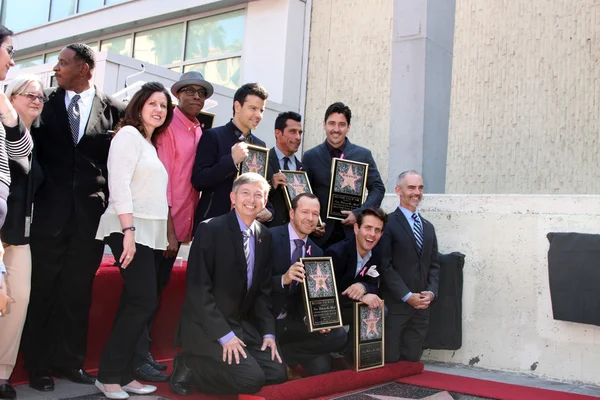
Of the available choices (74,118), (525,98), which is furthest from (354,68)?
(74,118)

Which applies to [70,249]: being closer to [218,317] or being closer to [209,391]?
[218,317]

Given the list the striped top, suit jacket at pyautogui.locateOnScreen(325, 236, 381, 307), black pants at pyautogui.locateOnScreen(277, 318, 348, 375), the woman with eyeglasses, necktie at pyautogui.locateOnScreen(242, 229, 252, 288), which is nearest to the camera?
the striped top

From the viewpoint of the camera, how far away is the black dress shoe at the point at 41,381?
354 cm

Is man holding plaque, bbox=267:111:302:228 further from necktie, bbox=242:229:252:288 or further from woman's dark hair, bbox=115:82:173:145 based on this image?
woman's dark hair, bbox=115:82:173:145

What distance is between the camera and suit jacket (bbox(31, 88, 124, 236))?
11.7ft

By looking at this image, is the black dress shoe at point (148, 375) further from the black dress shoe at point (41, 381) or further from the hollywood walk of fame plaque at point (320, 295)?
the hollywood walk of fame plaque at point (320, 295)

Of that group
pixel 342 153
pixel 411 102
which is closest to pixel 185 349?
pixel 342 153

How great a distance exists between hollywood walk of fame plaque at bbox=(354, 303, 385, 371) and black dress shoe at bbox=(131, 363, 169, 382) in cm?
134

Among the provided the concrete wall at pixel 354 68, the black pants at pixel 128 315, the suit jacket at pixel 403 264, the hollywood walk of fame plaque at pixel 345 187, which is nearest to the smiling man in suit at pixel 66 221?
the black pants at pixel 128 315

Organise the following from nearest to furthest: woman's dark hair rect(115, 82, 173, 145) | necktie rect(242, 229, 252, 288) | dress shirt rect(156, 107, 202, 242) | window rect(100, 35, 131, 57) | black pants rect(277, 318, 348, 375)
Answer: woman's dark hair rect(115, 82, 173, 145)
necktie rect(242, 229, 252, 288)
dress shirt rect(156, 107, 202, 242)
black pants rect(277, 318, 348, 375)
window rect(100, 35, 131, 57)

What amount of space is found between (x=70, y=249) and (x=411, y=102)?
4530 millimetres

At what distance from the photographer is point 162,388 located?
3807 mm

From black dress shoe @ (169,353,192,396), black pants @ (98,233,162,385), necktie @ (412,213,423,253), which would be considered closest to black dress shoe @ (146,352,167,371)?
black dress shoe @ (169,353,192,396)

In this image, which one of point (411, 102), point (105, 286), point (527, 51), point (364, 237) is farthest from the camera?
point (527, 51)
